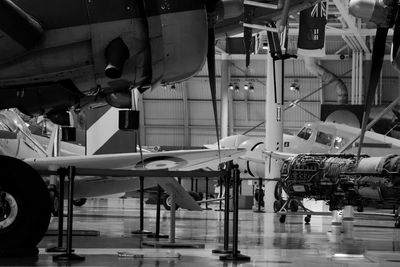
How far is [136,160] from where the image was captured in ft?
35.6

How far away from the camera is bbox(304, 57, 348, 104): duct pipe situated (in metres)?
38.8

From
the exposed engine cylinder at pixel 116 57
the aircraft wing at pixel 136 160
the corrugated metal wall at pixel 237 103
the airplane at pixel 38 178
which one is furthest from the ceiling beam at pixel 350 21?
the exposed engine cylinder at pixel 116 57

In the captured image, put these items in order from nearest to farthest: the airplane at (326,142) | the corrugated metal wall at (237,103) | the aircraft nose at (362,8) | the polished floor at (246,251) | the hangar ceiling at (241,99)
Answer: the aircraft nose at (362,8) → the polished floor at (246,251) → the airplane at (326,142) → the hangar ceiling at (241,99) → the corrugated metal wall at (237,103)

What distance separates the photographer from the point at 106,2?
6.32 m

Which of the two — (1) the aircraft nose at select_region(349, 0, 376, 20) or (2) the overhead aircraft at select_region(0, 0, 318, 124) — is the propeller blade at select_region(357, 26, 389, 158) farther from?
(2) the overhead aircraft at select_region(0, 0, 318, 124)

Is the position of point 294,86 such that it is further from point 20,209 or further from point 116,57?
point 116,57

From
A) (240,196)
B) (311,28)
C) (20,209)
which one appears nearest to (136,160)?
(20,209)

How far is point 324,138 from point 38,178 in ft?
67.7

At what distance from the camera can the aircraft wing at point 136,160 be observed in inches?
418

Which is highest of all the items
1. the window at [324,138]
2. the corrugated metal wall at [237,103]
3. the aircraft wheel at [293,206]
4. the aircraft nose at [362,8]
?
the corrugated metal wall at [237,103]

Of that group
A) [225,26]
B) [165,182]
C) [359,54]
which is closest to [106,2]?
[225,26]

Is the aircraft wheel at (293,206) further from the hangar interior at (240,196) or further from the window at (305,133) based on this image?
the window at (305,133)

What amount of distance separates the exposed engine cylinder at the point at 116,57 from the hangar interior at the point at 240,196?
587mm

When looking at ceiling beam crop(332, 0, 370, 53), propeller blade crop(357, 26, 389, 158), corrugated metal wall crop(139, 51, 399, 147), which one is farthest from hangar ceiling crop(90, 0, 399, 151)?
propeller blade crop(357, 26, 389, 158)
